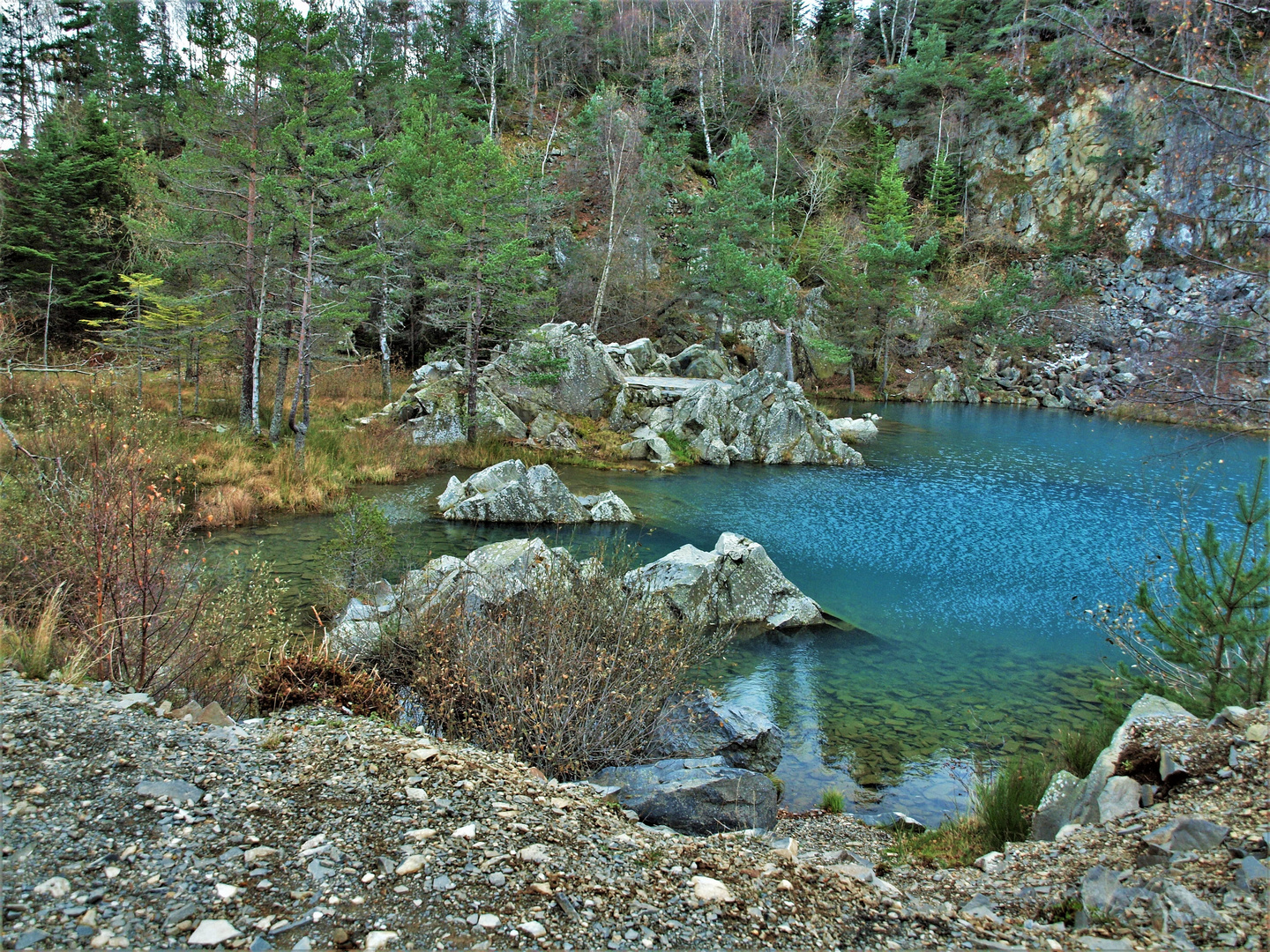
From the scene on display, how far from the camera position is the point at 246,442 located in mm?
20328

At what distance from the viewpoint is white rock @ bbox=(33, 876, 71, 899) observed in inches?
124

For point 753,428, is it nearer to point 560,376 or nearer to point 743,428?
point 743,428

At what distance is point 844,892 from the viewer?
421cm

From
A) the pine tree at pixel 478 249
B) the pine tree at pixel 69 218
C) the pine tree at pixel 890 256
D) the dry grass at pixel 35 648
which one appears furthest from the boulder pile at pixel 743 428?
the dry grass at pixel 35 648

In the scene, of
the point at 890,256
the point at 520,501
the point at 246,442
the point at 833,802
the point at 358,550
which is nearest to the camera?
the point at 833,802

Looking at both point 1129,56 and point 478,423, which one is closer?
point 1129,56

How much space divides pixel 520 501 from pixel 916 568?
10.1m

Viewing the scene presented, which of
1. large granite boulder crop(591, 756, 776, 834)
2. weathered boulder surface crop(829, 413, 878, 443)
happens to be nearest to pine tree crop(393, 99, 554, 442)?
weathered boulder surface crop(829, 413, 878, 443)

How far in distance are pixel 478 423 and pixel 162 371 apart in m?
15.0

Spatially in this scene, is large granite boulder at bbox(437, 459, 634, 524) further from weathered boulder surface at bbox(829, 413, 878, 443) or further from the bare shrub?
weathered boulder surface at bbox(829, 413, 878, 443)

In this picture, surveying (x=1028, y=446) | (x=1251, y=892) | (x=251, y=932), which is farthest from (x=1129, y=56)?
(x=1028, y=446)

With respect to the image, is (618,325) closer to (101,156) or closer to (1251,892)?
(101,156)

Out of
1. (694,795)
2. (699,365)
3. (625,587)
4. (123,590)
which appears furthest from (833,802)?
(699,365)

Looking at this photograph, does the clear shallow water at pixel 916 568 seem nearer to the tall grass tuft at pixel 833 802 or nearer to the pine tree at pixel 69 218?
the tall grass tuft at pixel 833 802
